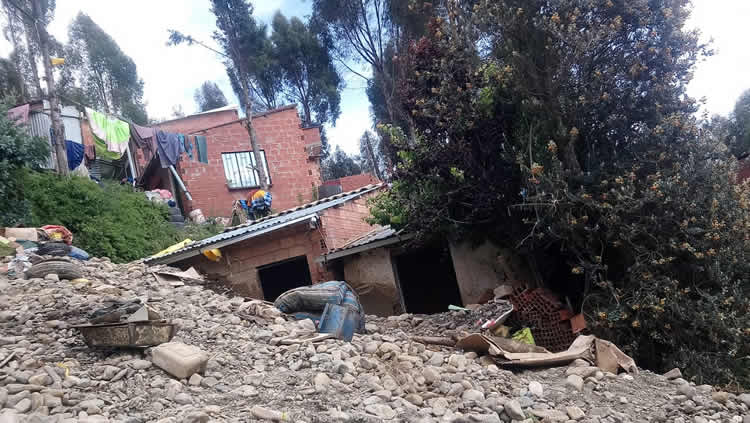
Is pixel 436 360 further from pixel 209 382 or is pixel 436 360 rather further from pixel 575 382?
pixel 209 382

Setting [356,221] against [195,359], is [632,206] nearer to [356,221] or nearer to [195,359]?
[195,359]

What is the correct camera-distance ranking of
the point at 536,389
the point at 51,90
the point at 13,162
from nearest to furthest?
the point at 536,389, the point at 13,162, the point at 51,90

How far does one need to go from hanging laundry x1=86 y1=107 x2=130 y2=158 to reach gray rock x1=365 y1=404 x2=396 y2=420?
1740 centimetres

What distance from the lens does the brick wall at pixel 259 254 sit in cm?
967

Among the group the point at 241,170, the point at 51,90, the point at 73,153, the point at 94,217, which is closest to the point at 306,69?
the point at 241,170

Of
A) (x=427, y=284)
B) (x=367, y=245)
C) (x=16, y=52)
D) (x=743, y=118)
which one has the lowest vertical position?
(x=427, y=284)

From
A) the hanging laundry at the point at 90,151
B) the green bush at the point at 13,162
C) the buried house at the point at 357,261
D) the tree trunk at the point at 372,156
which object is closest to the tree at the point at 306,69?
the tree trunk at the point at 372,156

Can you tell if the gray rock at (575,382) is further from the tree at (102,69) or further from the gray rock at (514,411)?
the tree at (102,69)

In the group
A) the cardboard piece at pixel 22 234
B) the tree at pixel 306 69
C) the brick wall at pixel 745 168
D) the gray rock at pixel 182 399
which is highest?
the tree at pixel 306 69

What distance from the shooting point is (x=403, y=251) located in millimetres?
9047

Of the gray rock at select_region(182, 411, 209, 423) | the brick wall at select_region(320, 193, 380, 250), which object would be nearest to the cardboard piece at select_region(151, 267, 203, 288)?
the brick wall at select_region(320, 193, 380, 250)

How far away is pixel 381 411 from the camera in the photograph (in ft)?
11.9

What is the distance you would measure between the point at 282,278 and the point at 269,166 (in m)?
8.89

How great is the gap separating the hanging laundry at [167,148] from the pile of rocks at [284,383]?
12178 mm
